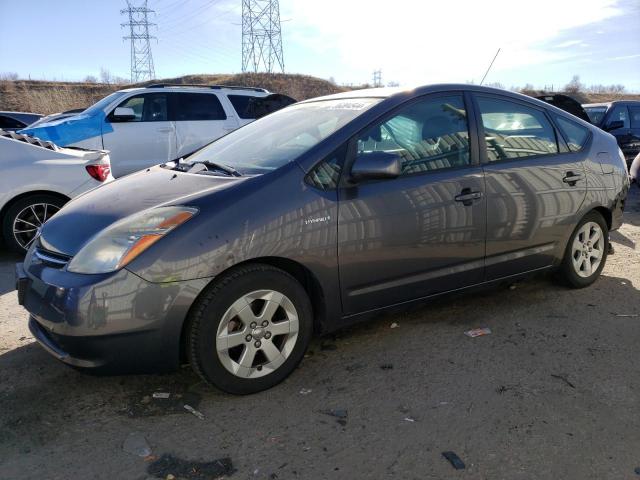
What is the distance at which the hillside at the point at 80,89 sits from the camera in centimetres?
4147

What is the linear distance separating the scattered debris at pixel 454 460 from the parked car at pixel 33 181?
4.89 meters

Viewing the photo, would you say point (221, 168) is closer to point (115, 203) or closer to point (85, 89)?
point (115, 203)

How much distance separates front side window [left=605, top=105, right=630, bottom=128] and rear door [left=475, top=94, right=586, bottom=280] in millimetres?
7689

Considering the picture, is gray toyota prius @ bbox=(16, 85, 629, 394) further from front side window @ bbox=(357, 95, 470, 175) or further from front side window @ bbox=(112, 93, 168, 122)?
front side window @ bbox=(112, 93, 168, 122)

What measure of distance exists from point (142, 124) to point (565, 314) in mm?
7247

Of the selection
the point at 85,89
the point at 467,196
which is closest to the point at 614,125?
the point at 467,196

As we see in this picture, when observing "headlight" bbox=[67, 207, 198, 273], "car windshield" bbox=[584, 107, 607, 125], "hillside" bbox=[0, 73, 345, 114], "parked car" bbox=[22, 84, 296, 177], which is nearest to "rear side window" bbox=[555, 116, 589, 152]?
"headlight" bbox=[67, 207, 198, 273]

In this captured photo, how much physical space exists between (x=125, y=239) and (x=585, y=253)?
3.70 metres

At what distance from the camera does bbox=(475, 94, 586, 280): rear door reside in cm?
383

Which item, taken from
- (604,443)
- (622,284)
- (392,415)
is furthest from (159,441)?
(622,284)

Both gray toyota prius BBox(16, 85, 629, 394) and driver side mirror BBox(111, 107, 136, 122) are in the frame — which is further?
driver side mirror BBox(111, 107, 136, 122)

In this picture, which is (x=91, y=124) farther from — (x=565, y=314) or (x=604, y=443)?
(x=604, y=443)

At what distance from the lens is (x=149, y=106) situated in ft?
30.0

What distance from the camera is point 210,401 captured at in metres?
2.97
